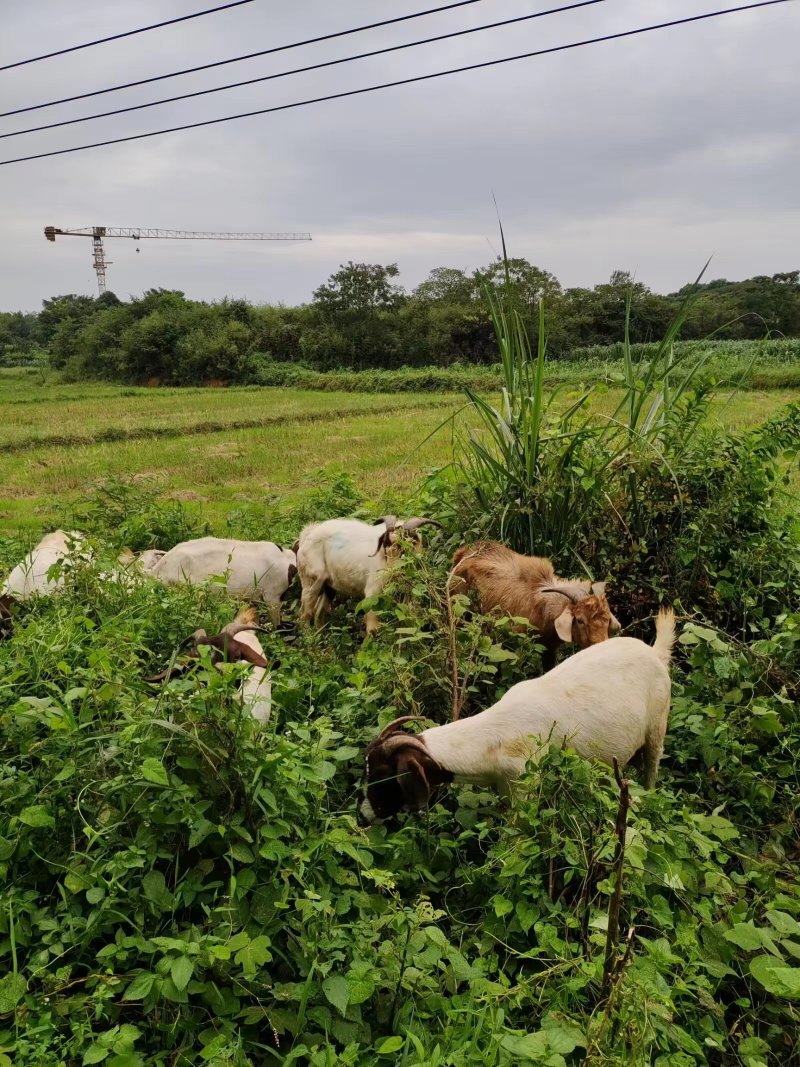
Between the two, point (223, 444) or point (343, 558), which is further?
point (223, 444)

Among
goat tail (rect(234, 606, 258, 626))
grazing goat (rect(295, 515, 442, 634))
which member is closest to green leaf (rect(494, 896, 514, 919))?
goat tail (rect(234, 606, 258, 626))

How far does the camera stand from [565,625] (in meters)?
4.27

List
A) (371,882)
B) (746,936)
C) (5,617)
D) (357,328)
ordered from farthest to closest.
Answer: (357,328) → (5,617) → (371,882) → (746,936)

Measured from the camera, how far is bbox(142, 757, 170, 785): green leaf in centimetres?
261

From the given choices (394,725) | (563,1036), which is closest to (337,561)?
(394,725)

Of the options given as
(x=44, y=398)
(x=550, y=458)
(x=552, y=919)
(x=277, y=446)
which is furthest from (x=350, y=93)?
(x=44, y=398)

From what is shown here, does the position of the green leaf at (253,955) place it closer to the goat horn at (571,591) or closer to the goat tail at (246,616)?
the goat tail at (246,616)

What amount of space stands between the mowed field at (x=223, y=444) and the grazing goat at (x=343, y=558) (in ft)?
2.77

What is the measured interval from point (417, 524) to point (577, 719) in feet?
A: 7.86

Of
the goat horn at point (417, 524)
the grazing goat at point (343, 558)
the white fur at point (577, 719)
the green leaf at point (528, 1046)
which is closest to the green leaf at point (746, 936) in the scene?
the green leaf at point (528, 1046)

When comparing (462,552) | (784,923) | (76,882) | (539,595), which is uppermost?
(462,552)

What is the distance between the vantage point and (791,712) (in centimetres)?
391

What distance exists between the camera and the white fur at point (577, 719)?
3.33 metres

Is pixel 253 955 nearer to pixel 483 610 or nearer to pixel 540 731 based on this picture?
pixel 540 731
